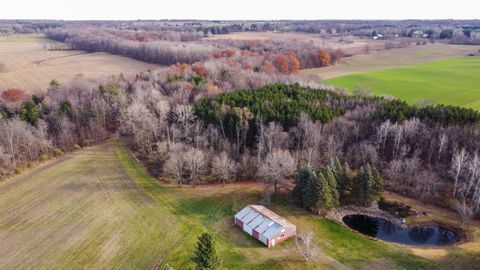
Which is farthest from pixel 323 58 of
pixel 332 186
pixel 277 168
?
pixel 332 186

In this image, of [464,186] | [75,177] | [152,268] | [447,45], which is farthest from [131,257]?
[447,45]

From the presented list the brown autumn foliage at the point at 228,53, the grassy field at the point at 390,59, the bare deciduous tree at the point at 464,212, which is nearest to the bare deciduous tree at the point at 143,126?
the bare deciduous tree at the point at 464,212

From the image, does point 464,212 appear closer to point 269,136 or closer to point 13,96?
point 269,136

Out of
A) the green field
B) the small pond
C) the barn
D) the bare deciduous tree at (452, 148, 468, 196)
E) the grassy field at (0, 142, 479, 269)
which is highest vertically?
the green field

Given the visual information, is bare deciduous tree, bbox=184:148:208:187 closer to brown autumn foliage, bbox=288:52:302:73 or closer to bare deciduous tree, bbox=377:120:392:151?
bare deciduous tree, bbox=377:120:392:151

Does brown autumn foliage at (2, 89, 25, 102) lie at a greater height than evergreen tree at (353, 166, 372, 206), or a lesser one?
greater

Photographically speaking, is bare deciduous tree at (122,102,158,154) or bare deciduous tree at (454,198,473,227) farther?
bare deciduous tree at (122,102,158,154)

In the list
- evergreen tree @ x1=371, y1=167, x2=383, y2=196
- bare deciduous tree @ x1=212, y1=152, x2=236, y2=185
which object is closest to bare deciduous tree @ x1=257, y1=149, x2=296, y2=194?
bare deciduous tree @ x1=212, y1=152, x2=236, y2=185
